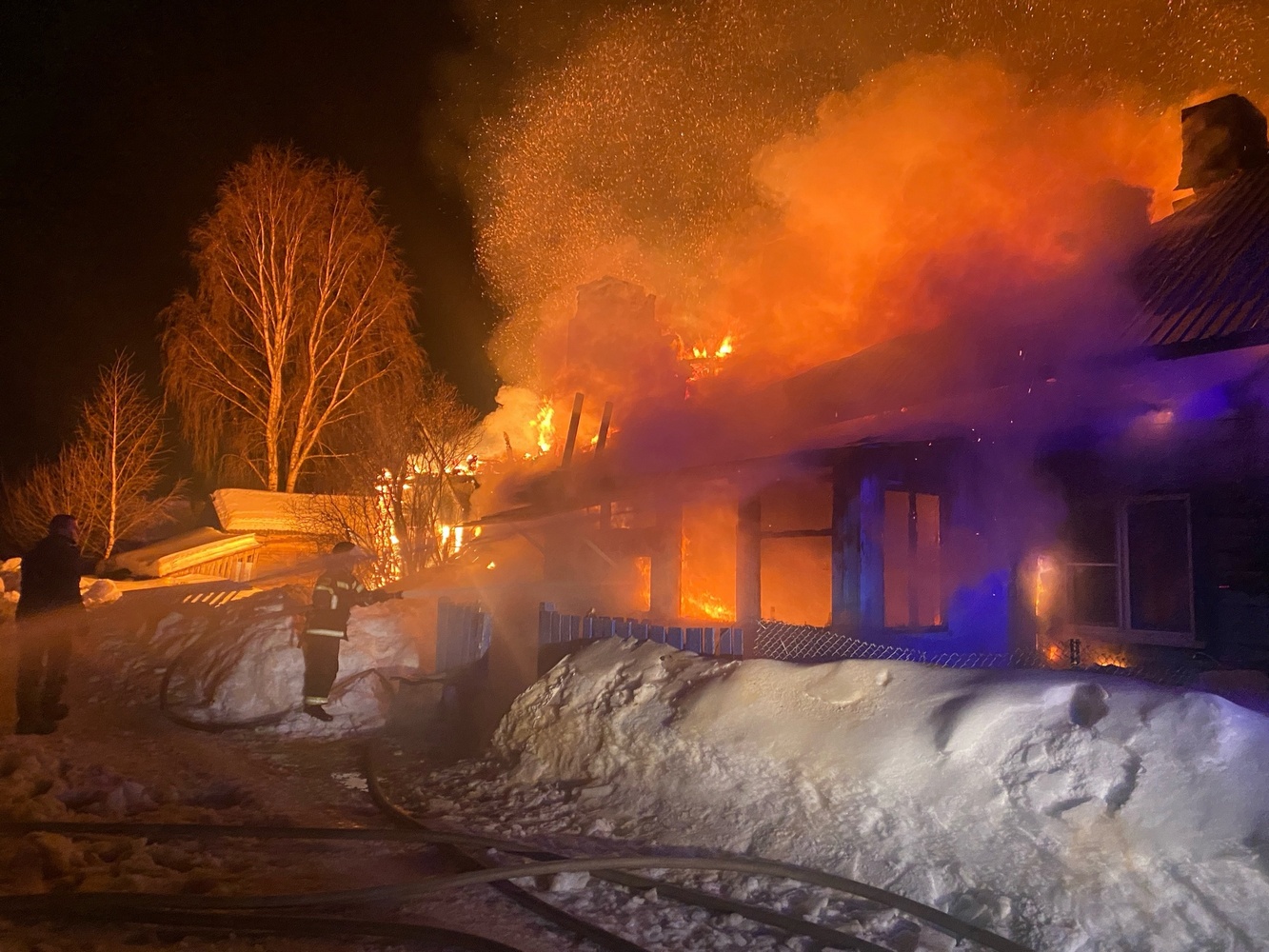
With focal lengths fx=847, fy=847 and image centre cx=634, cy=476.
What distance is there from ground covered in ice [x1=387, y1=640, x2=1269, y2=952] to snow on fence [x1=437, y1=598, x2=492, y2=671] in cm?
346

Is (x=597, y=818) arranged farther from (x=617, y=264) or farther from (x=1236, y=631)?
(x=617, y=264)

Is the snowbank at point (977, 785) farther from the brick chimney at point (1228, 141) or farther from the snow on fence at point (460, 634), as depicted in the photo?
the brick chimney at point (1228, 141)

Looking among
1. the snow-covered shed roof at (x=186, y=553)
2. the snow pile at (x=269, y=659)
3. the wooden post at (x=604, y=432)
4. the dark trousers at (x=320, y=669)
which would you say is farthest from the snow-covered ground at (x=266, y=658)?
the snow-covered shed roof at (x=186, y=553)

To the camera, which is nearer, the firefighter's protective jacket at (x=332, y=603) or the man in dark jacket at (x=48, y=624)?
the man in dark jacket at (x=48, y=624)

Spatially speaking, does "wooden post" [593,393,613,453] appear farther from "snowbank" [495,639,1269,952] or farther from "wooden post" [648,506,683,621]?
"snowbank" [495,639,1269,952]

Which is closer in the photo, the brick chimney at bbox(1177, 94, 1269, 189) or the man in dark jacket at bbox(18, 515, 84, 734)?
the man in dark jacket at bbox(18, 515, 84, 734)

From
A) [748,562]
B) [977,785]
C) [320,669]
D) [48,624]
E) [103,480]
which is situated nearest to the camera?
[977,785]

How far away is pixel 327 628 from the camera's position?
927 cm

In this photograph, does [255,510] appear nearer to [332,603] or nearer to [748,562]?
[332,603]

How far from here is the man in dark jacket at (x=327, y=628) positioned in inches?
359

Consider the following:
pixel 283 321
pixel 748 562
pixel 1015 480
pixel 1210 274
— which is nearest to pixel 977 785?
pixel 1015 480

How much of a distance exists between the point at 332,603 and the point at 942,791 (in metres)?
6.87

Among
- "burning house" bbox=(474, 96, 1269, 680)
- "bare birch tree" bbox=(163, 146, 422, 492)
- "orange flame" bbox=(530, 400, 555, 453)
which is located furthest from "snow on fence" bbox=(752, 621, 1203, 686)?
"bare birch tree" bbox=(163, 146, 422, 492)

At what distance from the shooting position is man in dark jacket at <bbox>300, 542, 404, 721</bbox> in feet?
29.9
